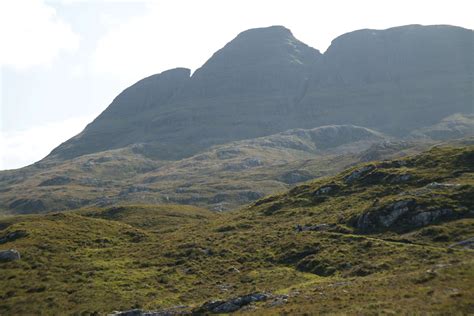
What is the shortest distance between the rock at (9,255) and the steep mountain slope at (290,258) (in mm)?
1434

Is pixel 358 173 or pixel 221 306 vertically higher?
pixel 358 173

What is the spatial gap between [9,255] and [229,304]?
43342 millimetres

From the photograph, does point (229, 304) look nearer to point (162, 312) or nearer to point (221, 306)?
point (221, 306)

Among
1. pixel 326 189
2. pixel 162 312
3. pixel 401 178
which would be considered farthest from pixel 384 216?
pixel 162 312

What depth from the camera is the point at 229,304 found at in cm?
4250

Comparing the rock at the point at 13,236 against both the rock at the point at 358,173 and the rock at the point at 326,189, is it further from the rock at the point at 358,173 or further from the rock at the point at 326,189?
the rock at the point at 358,173

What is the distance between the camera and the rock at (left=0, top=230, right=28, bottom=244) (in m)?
81.9

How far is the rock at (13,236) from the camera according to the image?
81.9m

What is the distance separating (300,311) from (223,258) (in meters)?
32.8

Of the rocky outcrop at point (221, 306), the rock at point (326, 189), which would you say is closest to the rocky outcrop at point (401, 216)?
the rock at point (326, 189)

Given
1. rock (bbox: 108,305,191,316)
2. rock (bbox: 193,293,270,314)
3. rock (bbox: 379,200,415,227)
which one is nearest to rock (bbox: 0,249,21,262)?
rock (bbox: 108,305,191,316)

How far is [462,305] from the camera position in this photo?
2844 centimetres

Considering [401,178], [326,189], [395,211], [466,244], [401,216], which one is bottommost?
[466,244]

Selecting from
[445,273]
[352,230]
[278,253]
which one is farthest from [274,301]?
[352,230]
